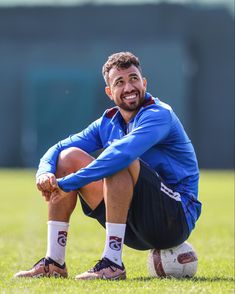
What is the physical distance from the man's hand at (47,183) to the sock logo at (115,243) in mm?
470

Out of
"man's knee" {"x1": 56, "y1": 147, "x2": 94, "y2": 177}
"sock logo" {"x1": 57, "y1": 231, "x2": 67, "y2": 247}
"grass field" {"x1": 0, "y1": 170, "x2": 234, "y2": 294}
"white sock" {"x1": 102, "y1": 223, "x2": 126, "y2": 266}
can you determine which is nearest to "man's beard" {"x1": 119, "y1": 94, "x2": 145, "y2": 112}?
"man's knee" {"x1": 56, "y1": 147, "x2": 94, "y2": 177}

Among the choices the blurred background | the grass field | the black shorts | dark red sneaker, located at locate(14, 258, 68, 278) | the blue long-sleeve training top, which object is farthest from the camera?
the blurred background

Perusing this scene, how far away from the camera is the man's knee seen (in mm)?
6742

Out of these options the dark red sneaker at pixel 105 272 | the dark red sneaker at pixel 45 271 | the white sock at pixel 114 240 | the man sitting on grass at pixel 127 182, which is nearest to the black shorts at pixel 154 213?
the man sitting on grass at pixel 127 182

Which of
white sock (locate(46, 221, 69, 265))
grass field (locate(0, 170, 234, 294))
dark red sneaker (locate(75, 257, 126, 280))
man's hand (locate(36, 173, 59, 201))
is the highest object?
man's hand (locate(36, 173, 59, 201))

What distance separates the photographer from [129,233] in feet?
22.4

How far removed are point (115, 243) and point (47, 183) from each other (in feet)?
1.85

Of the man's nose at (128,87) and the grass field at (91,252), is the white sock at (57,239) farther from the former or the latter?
the man's nose at (128,87)

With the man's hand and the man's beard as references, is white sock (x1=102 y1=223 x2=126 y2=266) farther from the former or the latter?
the man's beard

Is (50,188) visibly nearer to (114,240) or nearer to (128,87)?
(114,240)

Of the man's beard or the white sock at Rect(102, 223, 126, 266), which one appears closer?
the white sock at Rect(102, 223, 126, 266)

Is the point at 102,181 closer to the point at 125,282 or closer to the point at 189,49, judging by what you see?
the point at 125,282

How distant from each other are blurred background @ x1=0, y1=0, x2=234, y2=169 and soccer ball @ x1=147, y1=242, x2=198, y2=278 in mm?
31187

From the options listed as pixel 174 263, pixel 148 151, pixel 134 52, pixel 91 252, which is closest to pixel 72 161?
pixel 148 151
